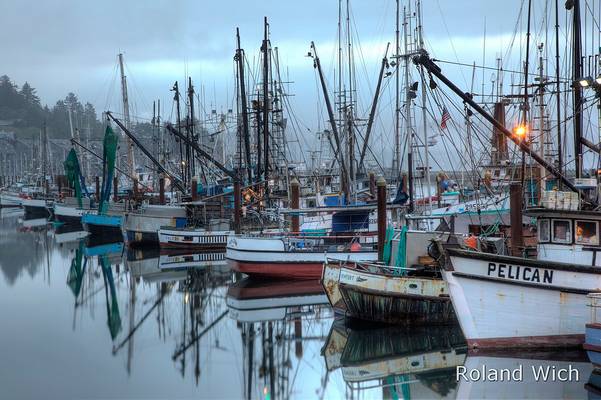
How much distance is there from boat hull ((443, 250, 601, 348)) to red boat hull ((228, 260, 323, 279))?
12.1 metres

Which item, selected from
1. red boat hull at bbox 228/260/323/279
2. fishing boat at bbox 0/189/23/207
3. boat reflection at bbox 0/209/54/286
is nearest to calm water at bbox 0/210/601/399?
red boat hull at bbox 228/260/323/279

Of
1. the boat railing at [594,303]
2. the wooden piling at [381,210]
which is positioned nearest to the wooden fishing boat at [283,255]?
the wooden piling at [381,210]

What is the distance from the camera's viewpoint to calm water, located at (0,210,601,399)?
15.8m

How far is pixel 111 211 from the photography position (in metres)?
55.5

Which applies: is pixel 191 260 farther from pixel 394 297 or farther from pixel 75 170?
pixel 75 170

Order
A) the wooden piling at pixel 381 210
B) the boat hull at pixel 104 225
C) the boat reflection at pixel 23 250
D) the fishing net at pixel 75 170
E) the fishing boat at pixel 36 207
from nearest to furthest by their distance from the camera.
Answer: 1. the wooden piling at pixel 381 210
2. the boat reflection at pixel 23 250
3. the boat hull at pixel 104 225
4. the fishing net at pixel 75 170
5. the fishing boat at pixel 36 207

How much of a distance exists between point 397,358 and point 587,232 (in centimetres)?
569

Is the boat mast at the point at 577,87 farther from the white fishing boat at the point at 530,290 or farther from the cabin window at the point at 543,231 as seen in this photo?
the white fishing boat at the point at 530,290

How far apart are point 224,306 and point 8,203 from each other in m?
96.9

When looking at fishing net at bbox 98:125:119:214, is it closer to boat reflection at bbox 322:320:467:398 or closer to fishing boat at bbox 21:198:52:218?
boat reflection at bbox 322:320:467:398

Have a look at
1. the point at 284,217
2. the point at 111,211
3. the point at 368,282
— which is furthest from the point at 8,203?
the point at 368,282

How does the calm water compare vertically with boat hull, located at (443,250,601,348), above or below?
below

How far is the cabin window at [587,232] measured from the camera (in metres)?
17.2

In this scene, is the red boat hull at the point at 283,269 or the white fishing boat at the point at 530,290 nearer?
the white fishing boat at the point at 530,290
